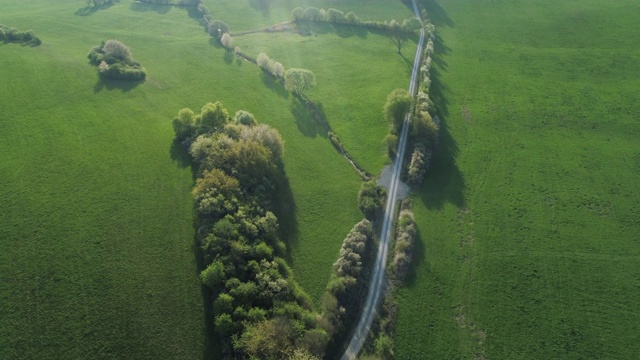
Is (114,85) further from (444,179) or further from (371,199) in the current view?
(444,179)

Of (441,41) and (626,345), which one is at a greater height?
(441,41)

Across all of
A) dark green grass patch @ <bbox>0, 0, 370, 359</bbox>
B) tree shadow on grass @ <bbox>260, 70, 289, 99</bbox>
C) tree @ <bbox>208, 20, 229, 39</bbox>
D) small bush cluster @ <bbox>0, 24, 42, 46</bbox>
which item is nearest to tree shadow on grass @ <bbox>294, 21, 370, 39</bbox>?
tree @ <bbox>208, 20, 229, 39</bbox>

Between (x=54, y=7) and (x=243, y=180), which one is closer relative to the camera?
(x=243, y=180)

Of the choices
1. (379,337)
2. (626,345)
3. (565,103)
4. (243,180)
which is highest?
(565,103)

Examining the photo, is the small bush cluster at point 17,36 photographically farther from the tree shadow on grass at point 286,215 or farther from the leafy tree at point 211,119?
the tree shadow on grass at point 286,215

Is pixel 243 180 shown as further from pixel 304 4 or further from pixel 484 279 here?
pixel 304 4

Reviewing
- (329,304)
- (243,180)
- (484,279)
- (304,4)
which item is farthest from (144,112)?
(304,4)

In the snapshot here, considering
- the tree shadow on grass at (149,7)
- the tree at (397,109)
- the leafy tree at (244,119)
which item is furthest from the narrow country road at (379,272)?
the tree shadow on grass at (149,7)
